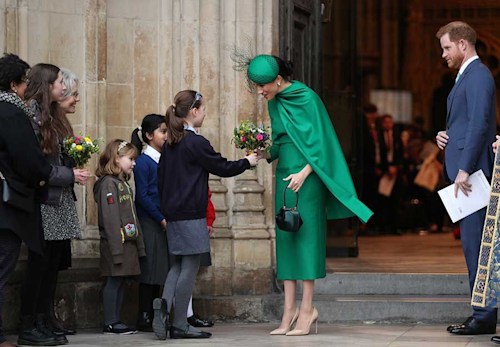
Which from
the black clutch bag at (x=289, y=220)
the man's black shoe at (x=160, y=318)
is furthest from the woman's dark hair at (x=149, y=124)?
the man's black shoe at (x=160, y=318)

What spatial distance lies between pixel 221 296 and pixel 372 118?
9805mm

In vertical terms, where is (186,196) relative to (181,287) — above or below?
above

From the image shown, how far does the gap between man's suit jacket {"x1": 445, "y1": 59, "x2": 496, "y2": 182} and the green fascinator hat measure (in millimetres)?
1278

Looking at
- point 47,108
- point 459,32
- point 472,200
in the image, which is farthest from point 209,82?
point 472,200

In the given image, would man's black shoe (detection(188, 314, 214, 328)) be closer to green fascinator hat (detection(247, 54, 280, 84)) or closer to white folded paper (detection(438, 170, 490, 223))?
green fascinator hat (detection(247, 54, 280, 84))

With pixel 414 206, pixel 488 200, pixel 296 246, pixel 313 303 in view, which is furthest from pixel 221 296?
pixel 414 206

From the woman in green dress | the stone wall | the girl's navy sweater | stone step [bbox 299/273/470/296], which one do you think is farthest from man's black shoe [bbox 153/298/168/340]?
stone step [bbox 299/273/470/296]

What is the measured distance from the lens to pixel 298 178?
10.3 metres

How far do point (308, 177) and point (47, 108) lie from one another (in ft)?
6.15

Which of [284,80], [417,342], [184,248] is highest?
[284,80]

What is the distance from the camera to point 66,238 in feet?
33.6

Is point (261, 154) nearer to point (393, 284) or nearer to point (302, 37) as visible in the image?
point (393, 284)

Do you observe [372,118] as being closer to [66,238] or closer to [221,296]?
[221,296]

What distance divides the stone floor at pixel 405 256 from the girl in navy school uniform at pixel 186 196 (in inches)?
104
